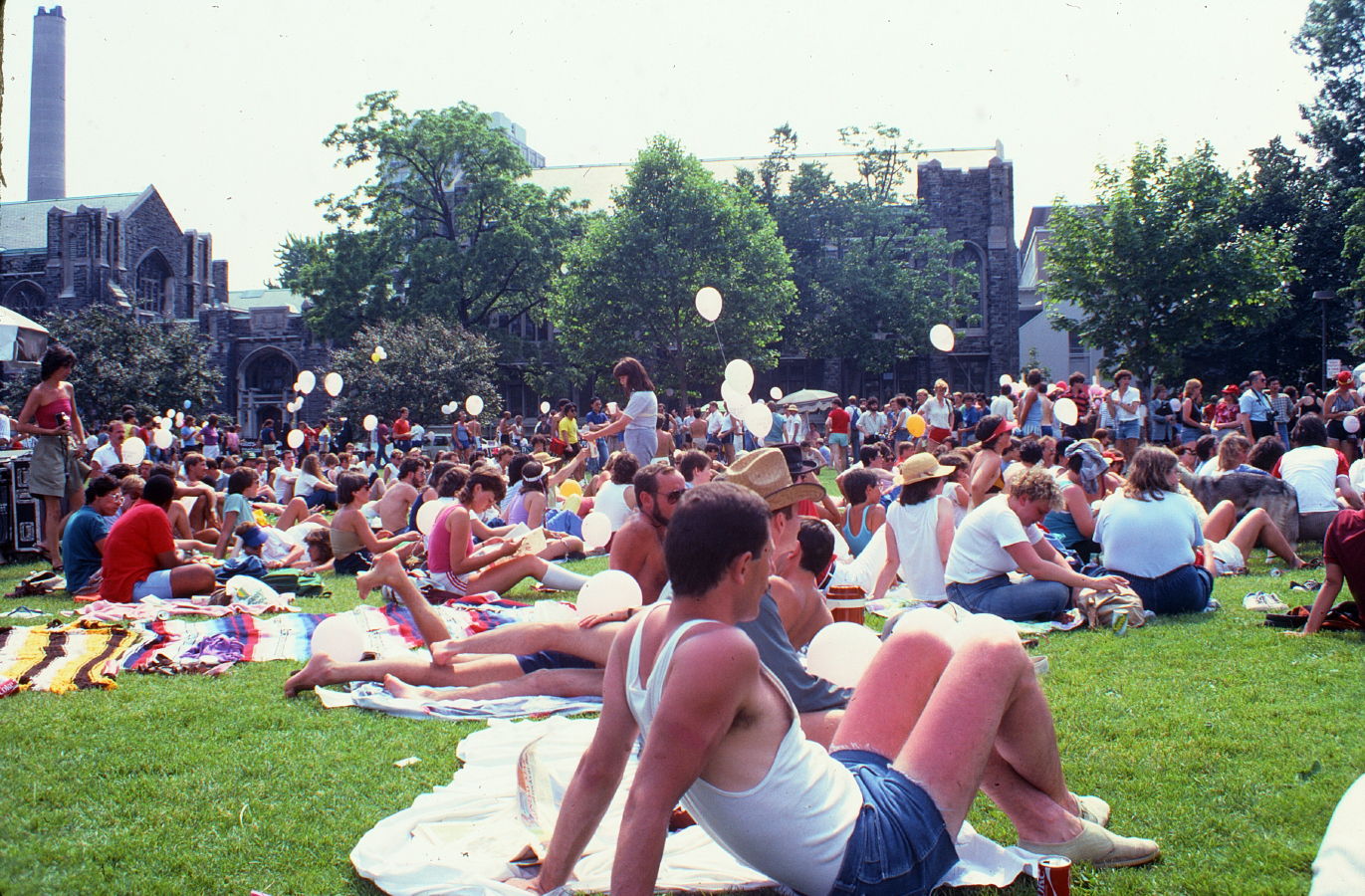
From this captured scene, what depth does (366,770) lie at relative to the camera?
13.9ft

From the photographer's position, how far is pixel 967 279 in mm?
42562

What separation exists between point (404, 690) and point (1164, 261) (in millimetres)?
26043

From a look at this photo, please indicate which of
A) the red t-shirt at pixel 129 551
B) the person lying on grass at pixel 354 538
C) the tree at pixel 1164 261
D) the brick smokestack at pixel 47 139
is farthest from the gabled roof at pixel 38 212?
the red t-shirt at pixel 129 551

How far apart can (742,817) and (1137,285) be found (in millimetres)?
27545

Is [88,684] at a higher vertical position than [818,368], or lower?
lower

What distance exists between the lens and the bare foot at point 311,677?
5.47 m

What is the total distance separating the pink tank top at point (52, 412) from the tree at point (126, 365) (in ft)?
95.9

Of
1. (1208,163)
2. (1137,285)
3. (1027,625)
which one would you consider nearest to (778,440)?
(1137,285)

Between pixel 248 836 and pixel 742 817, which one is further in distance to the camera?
pixel 248 836

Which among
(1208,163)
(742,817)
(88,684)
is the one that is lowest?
(88,684)

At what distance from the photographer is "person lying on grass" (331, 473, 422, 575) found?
9.83 metres

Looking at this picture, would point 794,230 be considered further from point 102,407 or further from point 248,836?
point 248,836

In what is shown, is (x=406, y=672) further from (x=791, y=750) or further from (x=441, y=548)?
(x=791, y=750)

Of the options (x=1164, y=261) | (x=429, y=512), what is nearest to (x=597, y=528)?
(x=429, y=512)
